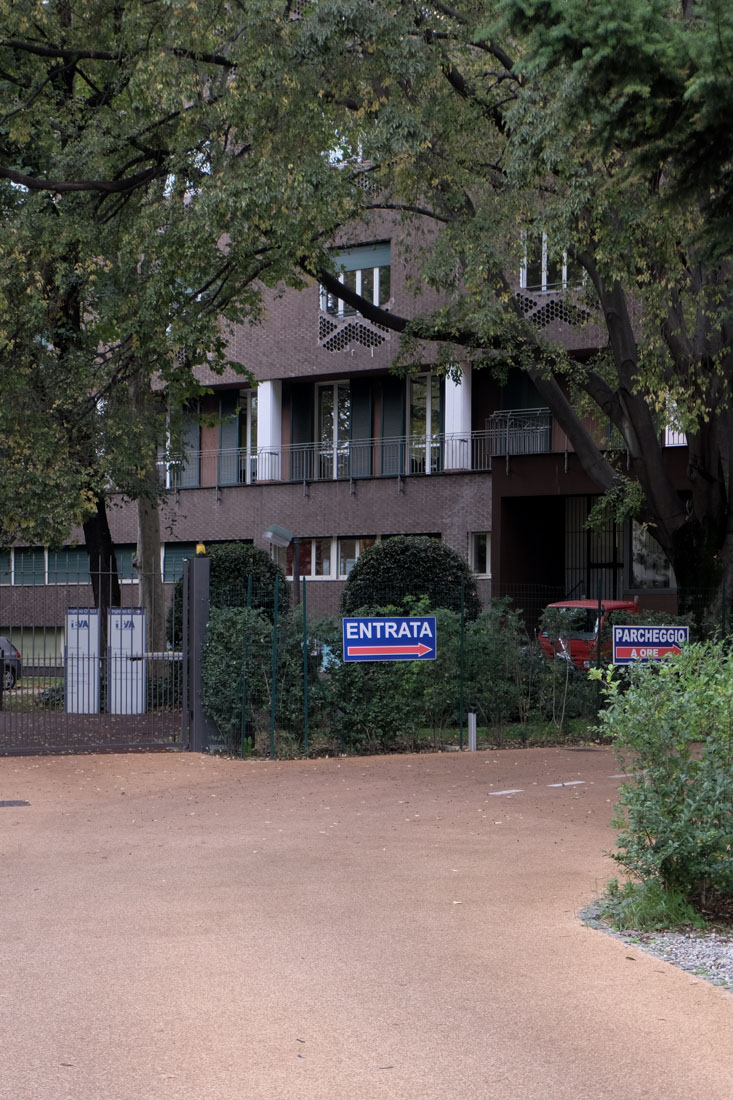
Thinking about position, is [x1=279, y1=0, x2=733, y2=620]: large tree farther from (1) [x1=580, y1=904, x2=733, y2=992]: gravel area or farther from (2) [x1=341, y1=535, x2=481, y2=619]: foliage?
(1) [x1=580, y1=904, x2=733, y2=992]: gravel area

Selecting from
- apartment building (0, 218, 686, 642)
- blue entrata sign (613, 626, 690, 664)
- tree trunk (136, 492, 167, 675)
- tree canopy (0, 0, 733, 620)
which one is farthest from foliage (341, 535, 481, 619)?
blue entrata sign (613, 626, 690, 664)

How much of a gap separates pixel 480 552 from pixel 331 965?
1020 inches

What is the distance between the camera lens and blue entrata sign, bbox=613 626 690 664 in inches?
696

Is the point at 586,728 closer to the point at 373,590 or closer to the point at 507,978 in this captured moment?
the point at 373,590

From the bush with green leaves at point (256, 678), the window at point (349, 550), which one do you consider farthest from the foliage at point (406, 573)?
the window at point (349, 550)

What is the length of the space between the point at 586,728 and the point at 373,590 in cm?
682

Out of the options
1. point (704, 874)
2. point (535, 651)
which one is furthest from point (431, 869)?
point (535, 651)

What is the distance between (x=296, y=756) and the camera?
15938mm

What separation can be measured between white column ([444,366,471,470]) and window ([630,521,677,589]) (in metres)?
4.39

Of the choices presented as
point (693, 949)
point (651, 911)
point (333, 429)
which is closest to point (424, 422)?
point (333, 429)

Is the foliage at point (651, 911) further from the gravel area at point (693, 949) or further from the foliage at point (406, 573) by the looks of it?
the foliage at point (406, 573)

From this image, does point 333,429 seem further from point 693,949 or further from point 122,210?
point 693,949

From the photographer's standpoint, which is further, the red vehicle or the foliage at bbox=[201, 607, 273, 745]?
the red vehicle

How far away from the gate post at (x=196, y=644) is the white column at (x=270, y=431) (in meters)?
18.6
